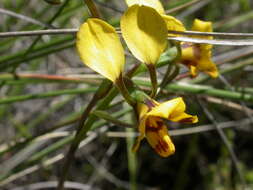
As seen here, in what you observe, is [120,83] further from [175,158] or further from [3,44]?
[175,158]

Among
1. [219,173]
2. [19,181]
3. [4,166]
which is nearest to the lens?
[4,166]

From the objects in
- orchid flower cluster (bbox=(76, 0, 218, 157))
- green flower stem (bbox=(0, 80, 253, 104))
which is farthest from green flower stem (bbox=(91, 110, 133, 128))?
green flower stem (bbox=(0, 80, 253, 104))

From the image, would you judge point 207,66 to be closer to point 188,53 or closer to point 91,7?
point 188,53

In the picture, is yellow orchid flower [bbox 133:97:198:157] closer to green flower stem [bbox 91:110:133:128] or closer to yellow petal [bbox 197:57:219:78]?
green flower stem [bbox 91:110:133:128]

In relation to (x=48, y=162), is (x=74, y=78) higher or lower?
higher

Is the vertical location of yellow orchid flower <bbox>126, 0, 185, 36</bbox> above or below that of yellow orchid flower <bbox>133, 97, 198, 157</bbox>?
above

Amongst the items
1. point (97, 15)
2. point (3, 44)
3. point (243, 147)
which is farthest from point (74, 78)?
point (243, 147)
